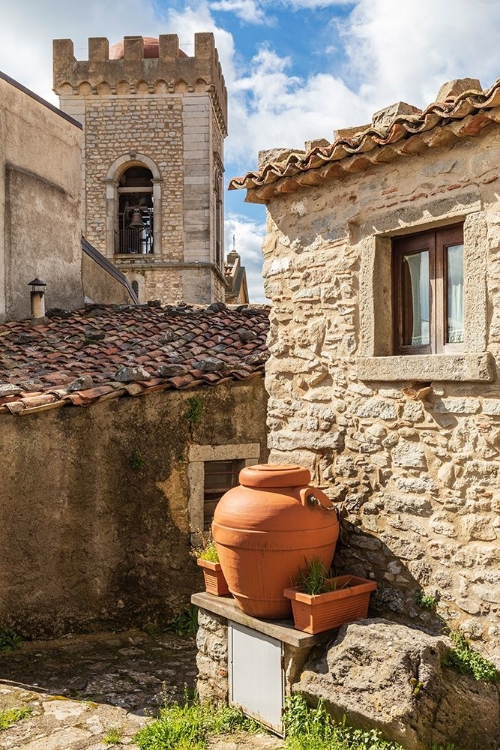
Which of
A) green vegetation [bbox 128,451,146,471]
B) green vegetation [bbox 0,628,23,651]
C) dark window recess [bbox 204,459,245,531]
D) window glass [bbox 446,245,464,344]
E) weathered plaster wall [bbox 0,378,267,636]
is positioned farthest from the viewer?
dark window recess [bbox 204,459,245,531]

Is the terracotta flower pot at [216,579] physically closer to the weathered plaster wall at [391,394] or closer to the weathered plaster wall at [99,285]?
the weathered plaster wall at [391,394]

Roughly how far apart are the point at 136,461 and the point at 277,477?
2852 millimetres

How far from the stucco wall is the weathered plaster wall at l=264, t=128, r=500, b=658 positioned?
577cm

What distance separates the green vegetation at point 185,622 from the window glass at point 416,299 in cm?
403

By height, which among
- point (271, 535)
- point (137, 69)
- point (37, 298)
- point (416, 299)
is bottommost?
point (271, 535)

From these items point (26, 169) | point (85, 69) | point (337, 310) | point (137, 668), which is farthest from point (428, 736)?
point (85, 69)

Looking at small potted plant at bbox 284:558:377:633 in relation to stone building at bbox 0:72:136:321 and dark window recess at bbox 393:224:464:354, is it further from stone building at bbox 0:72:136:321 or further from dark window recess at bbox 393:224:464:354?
stone building at bbox 0:72:136:321

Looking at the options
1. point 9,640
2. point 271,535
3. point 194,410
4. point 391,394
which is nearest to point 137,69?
point 194,410

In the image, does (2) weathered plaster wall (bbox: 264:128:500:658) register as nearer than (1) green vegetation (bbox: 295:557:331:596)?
Yes

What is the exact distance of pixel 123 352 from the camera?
8.90m

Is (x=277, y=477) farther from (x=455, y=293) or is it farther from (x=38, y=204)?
(x=38, y=204)

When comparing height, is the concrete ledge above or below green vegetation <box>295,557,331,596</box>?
below

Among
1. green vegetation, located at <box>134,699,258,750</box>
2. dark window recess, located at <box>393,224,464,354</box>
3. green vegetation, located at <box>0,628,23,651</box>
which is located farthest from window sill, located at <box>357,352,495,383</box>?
green vegetation, located at <box>0,628,23,651</box>

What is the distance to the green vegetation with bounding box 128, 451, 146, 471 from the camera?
7410 millimetres
